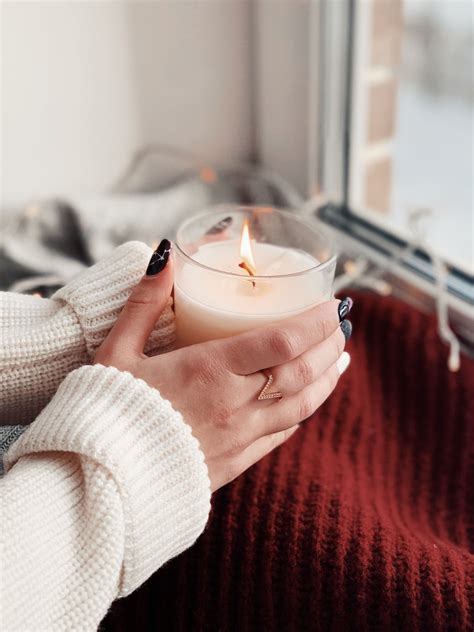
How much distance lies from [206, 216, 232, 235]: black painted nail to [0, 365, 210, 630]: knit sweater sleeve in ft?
0.58

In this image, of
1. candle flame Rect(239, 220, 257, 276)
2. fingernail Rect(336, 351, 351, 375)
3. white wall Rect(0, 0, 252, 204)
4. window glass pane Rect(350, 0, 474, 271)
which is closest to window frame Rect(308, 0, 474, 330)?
window glass pane Rect(350, 0, 474, 271)

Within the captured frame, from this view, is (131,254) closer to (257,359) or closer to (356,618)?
(257,359)

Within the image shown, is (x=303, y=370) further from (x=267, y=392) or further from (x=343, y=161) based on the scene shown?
(x=343, y=161)

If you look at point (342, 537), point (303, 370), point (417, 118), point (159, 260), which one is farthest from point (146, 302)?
point (417, 118)

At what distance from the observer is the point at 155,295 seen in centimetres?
53

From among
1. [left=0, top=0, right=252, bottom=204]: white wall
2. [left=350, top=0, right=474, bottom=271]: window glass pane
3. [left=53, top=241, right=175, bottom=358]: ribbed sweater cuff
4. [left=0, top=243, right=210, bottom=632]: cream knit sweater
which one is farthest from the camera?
[left=0, top=0, right=252, bottom=204]: white wall

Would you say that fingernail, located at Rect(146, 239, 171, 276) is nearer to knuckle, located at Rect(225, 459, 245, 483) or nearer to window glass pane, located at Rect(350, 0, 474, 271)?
knuckle, located at Rect(225, 459, 245, 483)

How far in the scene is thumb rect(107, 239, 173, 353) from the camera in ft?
1.72

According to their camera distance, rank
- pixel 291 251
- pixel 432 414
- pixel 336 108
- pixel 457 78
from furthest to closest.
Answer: pixel 336 108, pixel 457 78, pixel 432 414, pixel 291 251

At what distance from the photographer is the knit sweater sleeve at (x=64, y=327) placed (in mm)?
548

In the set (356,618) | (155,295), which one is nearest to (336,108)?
(155,295)

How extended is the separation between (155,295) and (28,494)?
0.59 ft

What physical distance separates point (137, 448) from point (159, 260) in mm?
154

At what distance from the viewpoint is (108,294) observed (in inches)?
21.8
